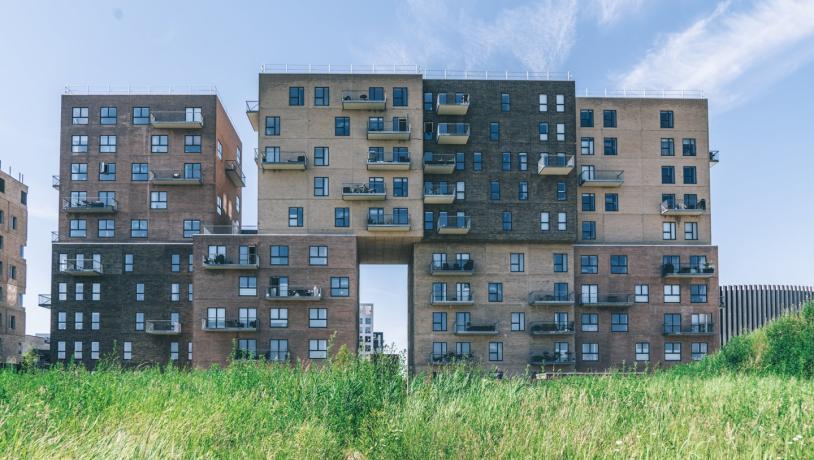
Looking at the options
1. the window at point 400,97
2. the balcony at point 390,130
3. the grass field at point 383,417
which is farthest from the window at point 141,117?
the grass field at point 383,417

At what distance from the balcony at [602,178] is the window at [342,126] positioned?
67.0ft

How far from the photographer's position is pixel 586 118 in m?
63.1

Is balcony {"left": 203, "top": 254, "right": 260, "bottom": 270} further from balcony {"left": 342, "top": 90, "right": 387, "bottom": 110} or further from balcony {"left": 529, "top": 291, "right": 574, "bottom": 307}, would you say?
balcony {"left": 529, "top": 291, "right": 574, "bottom": 307}

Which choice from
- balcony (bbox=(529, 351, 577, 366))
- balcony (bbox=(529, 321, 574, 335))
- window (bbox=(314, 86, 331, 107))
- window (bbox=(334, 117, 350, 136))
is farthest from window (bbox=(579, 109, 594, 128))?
window (bbox=(314, 86, 331, 107))

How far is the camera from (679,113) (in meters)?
63.6

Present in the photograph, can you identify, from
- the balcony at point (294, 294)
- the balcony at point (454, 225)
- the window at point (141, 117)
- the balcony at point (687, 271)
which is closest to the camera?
the balcony at point (294, 294)

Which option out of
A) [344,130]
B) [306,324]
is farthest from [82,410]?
[344,130]

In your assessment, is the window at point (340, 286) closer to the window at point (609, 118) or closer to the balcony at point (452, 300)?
the balcony at point (452, 300)

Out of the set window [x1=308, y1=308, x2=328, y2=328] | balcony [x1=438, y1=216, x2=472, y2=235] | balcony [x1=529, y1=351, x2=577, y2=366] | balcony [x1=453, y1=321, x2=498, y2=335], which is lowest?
balcony [x1=529, y1=351, x2=577, y2=366]

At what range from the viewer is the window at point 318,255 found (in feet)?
188

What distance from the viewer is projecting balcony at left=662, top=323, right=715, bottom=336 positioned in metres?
59.6

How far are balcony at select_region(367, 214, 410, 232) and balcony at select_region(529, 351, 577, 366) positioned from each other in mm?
14575

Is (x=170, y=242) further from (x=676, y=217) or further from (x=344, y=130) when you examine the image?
(x=676, y=217)

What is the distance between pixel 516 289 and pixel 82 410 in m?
45.3
